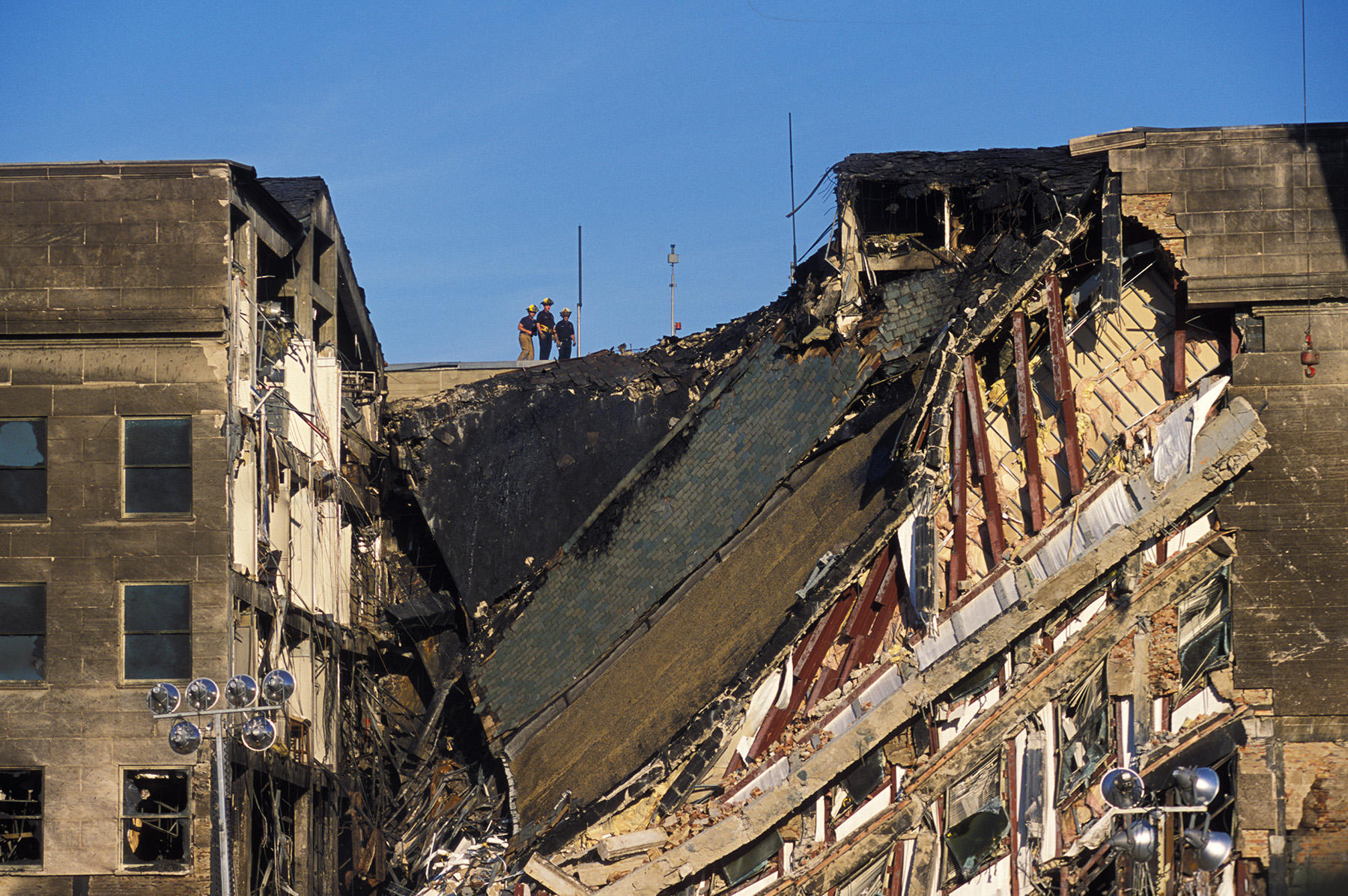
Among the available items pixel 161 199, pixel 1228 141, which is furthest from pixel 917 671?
pixel 161 199

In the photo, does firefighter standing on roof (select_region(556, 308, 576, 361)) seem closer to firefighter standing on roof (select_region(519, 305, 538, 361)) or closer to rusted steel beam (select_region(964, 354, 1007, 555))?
firefighter standing on roof (select_region(519, 305, 538, 361))

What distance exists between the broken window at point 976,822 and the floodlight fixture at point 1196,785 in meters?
5.24

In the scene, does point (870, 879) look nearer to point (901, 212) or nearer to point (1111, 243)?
point (1111, 243)

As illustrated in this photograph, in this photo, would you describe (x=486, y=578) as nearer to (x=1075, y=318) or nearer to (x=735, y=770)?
(x=735, y=770)

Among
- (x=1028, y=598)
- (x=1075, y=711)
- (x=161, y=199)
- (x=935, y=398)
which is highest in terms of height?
(x=161, y=199)

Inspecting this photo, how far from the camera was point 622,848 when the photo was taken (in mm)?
21125

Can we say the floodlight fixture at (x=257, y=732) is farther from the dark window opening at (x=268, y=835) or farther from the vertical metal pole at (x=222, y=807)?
the dark window opening at (x=268, y=835)

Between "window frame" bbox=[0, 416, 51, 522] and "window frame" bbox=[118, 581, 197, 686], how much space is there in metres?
1.64

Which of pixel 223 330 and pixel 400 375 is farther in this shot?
pixel 400 375

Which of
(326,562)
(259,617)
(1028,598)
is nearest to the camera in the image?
(1028,598)

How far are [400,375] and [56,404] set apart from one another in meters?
11.3

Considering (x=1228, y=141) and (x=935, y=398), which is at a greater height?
(x=1228, y=141)

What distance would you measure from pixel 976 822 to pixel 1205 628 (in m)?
4.06

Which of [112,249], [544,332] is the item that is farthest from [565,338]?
[112,249]
